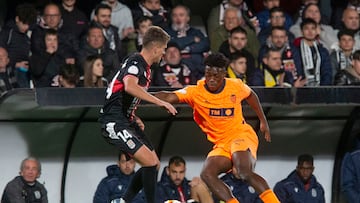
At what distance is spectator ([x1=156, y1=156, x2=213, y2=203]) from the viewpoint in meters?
14.6

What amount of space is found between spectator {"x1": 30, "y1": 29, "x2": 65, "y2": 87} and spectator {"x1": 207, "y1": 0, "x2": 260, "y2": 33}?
92.6 inches

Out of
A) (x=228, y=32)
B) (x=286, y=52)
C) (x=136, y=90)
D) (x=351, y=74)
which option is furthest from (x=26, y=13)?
(x=136, y=90)

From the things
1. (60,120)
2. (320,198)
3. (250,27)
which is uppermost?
(250,27)

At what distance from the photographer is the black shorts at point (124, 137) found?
451 inches

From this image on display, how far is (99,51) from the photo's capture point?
15648 millimetres

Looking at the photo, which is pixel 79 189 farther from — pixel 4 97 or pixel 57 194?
pixel 4 97

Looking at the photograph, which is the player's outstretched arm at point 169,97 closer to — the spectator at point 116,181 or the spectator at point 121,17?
the spectator at point 116,181

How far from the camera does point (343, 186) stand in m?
14.8

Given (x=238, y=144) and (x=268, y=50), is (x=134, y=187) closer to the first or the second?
(x=238, y=144)

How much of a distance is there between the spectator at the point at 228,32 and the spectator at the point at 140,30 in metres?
0.90

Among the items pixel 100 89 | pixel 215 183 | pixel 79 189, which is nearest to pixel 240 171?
pixel 215 183

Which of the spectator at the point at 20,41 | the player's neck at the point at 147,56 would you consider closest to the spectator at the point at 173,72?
the spectator at the point at 20,41

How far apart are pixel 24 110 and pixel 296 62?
3.58 metres

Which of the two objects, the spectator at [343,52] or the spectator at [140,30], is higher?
the spectator at [140,30]
